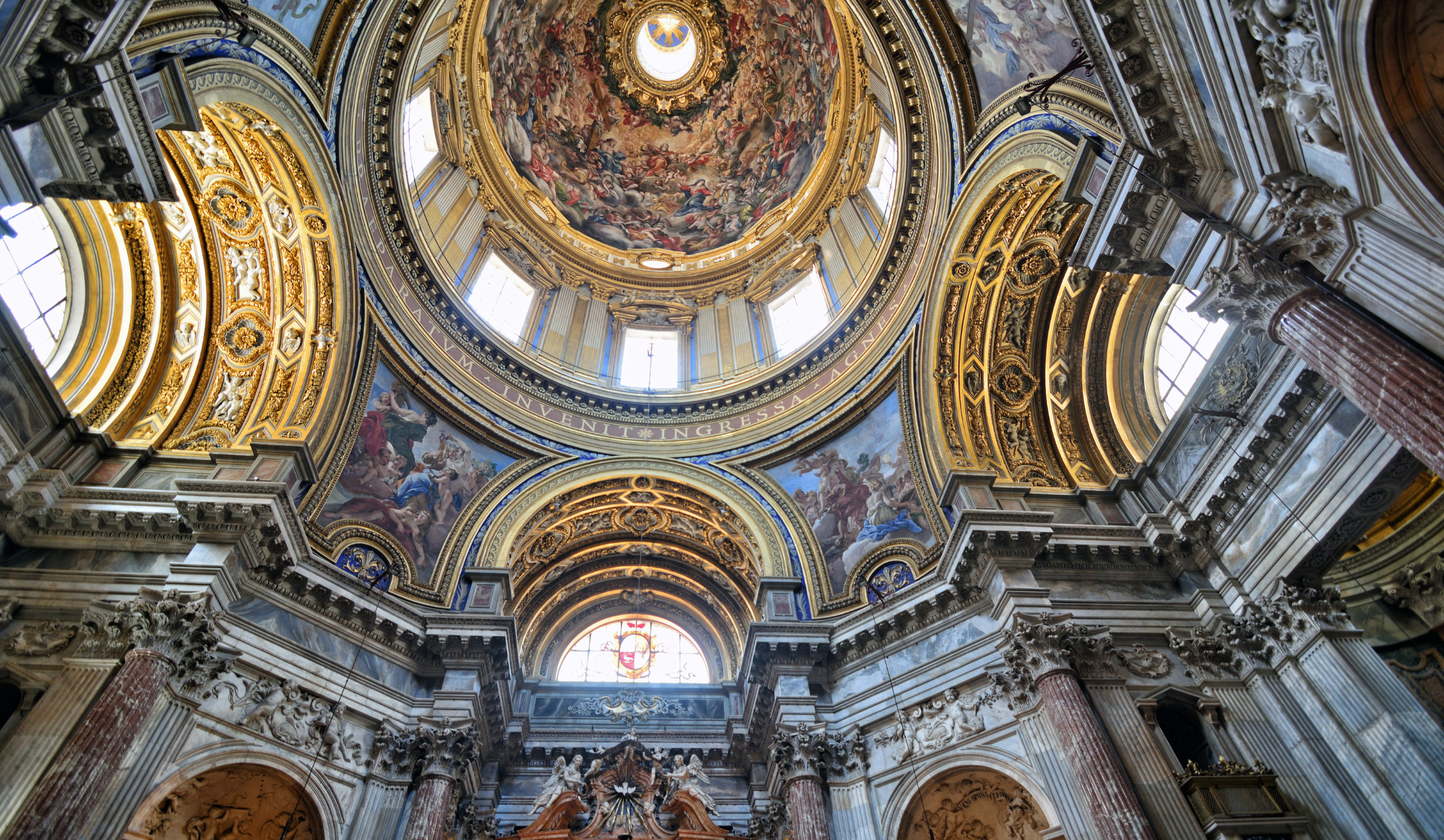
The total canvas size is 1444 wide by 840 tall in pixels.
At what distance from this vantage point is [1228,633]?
10656 mm

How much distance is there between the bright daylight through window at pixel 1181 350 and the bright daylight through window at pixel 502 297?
48.7 ft

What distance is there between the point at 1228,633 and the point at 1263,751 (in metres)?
1.59

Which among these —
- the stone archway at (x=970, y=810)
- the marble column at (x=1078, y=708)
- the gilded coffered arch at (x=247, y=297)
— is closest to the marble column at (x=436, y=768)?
the gilded coffered arch at (x=247, y=297)

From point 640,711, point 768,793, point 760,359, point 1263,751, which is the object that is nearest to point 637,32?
point 760,359

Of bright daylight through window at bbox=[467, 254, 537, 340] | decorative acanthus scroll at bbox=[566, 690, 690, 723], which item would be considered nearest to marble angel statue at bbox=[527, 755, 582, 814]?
decorative acanthus scroll at bbox=[566, 690, 690, 723]

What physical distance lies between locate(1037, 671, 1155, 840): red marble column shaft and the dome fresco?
16.6 meters

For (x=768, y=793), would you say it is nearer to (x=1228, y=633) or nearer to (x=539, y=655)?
(x=539, y=655)

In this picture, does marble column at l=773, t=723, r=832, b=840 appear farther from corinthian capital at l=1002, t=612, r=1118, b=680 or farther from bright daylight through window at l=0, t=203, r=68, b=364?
bright daylight through window at l=0, t=203, r=68, b=364

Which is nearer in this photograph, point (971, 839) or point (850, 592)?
point (971, 839)

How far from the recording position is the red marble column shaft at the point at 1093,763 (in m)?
8.89

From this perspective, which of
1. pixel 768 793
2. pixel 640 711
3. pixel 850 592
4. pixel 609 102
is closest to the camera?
pixel 768 793

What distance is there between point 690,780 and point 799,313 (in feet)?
40.9

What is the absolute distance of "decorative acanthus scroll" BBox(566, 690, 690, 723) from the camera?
647 inches

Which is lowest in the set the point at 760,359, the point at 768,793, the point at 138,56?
the point at 768,793
